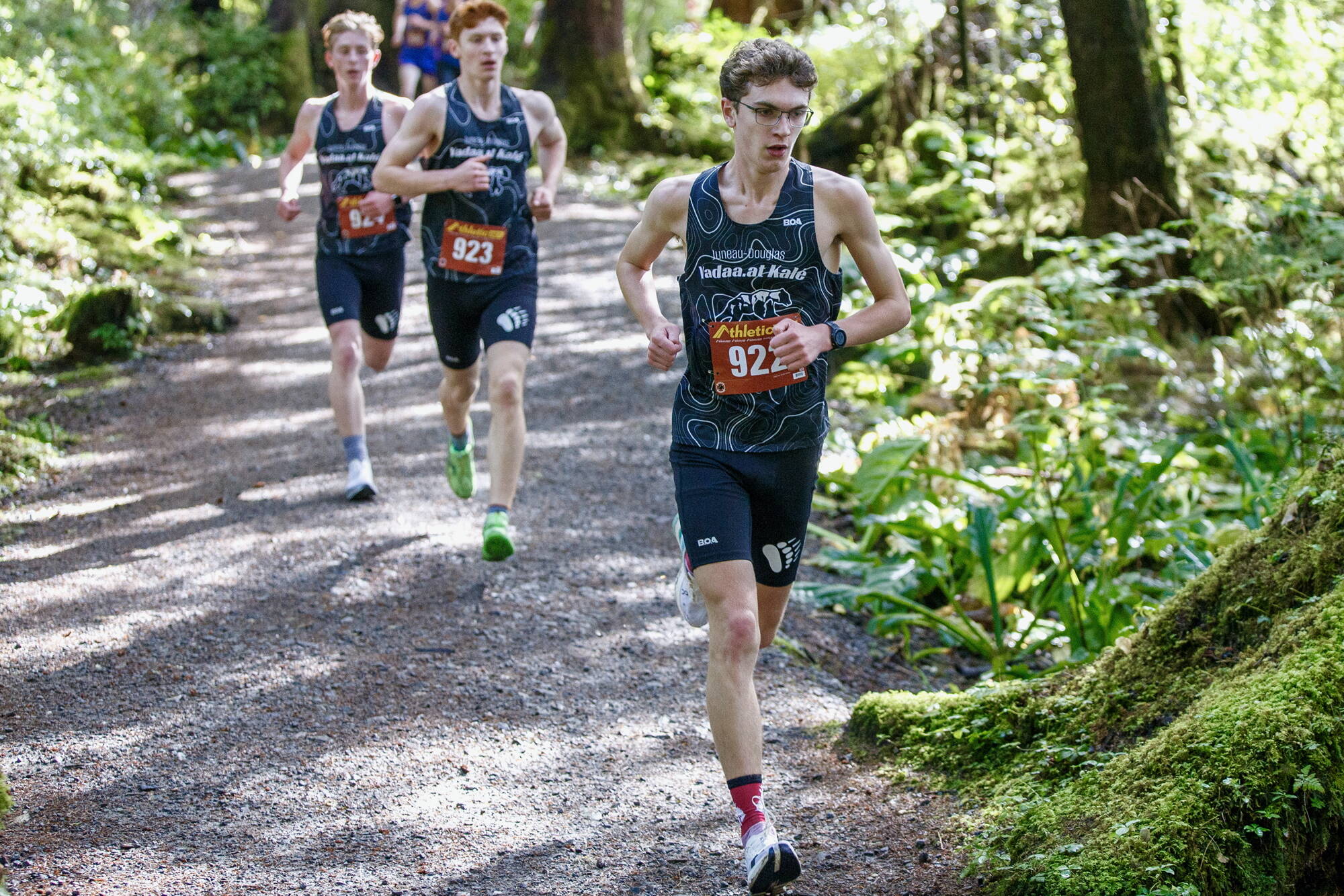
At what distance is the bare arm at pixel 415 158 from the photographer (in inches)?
204

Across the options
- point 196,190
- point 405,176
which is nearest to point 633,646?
point 405,176

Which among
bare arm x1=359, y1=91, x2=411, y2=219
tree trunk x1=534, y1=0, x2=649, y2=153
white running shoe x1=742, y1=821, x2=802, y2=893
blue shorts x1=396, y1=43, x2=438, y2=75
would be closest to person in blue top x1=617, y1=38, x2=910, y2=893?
white running shoe x1=742, y1=821, x2=802, y2=893

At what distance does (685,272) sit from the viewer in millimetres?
3414

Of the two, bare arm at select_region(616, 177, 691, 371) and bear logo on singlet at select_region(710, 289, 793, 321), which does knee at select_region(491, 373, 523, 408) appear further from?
bear logo on singlet at select_region(710, 289, 793, 321)

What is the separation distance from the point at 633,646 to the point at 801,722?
2.76 feet

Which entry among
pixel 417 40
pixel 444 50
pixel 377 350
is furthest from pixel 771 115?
pixel 417 40

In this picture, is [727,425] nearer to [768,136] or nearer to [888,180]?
[768,136]

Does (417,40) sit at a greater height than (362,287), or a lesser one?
greater

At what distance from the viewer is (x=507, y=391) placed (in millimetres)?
5148

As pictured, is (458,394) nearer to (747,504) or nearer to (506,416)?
(506,416)

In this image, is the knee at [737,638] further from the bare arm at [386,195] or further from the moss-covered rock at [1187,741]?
the bare arm at [386,195]

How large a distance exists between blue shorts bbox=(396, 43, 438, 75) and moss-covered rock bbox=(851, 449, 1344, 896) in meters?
12.1

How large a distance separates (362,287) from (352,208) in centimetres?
40

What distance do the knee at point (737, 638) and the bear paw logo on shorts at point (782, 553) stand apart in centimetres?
39
